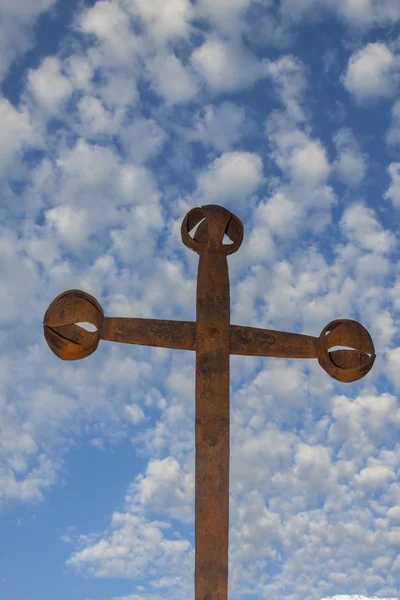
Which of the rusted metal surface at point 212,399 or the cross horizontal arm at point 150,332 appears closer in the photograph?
the rusted metal surface at point 212,399

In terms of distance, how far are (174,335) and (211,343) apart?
454 millimetres

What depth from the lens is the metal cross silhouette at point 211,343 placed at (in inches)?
324

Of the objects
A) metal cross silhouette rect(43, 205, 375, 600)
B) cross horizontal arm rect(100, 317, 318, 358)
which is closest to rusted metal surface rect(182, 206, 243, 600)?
metal cross silhouette rect(43, 205, 375, 600)

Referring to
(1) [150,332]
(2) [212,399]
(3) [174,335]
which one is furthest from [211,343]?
(1) [150,332]

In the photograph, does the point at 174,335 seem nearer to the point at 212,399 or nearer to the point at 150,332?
the point at 150,332

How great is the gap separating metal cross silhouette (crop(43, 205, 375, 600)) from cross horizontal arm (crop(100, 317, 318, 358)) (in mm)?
11

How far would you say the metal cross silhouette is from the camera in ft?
27.0

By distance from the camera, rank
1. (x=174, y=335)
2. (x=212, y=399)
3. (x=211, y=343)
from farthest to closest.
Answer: (x=174, y=335), (x=211, y=343), (x=212, y=399)

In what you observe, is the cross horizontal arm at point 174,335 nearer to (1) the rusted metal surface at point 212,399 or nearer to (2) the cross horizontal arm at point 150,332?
(2) the cross horizontal arm at point 150,332

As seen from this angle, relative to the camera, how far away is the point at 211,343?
28.8ft

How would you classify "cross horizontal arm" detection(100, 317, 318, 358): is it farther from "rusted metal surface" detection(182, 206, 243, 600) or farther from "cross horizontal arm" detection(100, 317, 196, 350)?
"rusted metal surface" detection(182, 206, 243, 600)

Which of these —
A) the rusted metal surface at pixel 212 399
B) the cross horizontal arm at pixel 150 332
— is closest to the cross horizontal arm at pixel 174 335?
the cross horizontal arm at pixel 150 332

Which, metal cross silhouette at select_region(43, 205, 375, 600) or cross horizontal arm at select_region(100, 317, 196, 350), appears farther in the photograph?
cross horizontal arm at select_region(100, 317, 196, 350)

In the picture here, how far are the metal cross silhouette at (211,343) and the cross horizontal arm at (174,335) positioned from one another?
0.04ft
